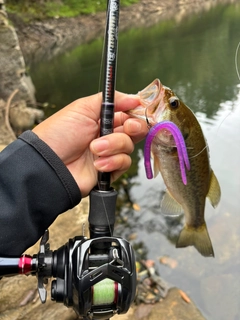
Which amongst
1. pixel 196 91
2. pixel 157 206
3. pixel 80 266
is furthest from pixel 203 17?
pixel 80 266

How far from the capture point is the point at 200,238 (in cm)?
214

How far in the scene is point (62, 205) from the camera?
4.90 ft

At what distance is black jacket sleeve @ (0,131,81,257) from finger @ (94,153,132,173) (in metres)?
0.14

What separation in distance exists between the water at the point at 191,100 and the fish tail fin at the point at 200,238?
65 centimetres

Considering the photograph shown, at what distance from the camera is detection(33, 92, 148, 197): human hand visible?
5.06 ft

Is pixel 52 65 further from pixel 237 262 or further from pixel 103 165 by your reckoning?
pixel 103 165

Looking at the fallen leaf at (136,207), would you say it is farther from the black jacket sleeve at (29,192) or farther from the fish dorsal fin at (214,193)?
the black jacket sleeve at (29,192)

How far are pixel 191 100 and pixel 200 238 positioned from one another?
24.1ft

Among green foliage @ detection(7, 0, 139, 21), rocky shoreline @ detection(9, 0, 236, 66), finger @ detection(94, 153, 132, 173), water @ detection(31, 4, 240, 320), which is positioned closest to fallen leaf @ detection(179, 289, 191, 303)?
water @ detection(31, 4, 240, 320)

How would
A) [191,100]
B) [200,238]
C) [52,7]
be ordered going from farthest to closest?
[52,7]
[191,100]
[200,238]

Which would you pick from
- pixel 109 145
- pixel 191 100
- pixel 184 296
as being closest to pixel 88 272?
pixel 109 145

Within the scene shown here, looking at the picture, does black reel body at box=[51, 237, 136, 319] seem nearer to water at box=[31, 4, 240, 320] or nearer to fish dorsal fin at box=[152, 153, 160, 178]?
fish dorsal fin at box=[152, 153, 160, 178]

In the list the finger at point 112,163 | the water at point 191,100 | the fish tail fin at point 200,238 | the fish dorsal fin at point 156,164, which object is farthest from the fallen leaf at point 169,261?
the finger at point 112,163

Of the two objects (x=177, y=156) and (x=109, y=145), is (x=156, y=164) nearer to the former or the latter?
(x=177, y=156)
